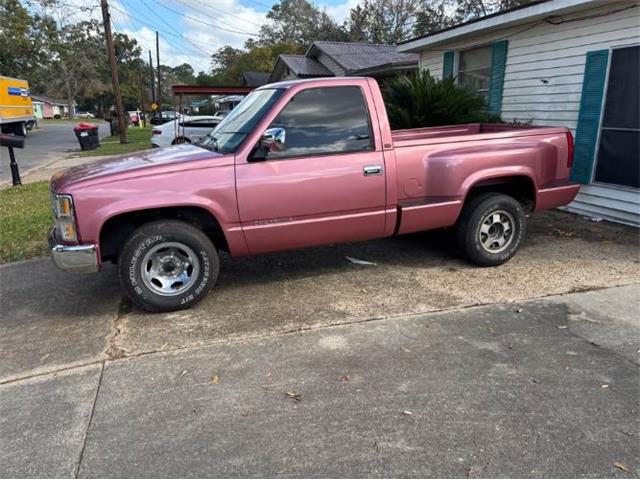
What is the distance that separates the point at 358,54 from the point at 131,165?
19605 millimetres

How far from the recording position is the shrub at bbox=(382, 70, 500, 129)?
29.5ft

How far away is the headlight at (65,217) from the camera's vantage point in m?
4.05

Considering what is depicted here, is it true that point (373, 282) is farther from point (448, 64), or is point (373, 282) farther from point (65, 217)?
point (448, 64)

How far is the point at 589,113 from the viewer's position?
7504 millimetres

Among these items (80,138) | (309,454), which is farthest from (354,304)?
(80,138)

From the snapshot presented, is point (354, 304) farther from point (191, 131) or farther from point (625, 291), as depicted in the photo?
point (191, 131)

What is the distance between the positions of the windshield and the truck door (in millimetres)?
227

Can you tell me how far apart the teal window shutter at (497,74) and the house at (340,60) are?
315 inches

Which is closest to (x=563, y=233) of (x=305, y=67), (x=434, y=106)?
(x=434, y=106)

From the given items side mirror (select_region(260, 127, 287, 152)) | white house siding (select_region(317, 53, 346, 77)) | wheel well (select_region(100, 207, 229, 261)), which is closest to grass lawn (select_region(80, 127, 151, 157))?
white house siding (select_region(317, 53, 346, 77))

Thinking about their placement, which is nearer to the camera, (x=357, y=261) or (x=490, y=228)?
(x=490, y=228)

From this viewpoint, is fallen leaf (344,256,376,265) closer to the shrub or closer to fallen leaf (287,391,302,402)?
fallen leaf (287,391,302,402)

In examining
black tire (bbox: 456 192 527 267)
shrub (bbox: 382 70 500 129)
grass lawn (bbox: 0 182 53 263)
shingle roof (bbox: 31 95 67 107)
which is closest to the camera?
black tire (bbox: 456 192 527 267)

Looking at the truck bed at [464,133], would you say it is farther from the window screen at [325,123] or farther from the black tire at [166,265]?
the black tire at [166,265]
